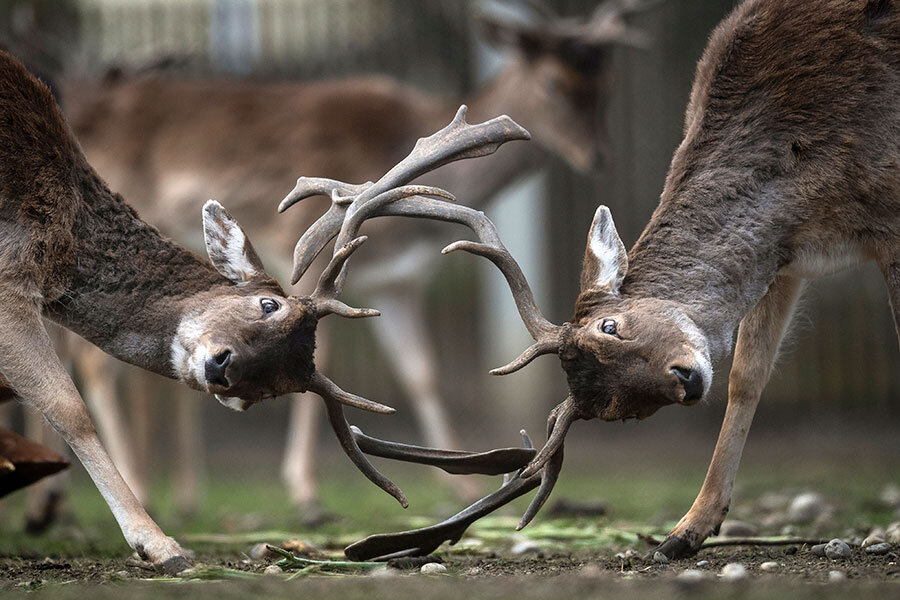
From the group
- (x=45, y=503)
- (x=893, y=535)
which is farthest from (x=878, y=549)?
(x=45, y=503)

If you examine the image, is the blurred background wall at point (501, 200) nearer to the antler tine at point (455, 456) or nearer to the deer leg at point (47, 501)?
the deer leg at point (47, 501)

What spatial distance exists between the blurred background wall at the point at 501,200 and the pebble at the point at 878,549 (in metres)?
6.67

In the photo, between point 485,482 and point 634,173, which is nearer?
point 485,482

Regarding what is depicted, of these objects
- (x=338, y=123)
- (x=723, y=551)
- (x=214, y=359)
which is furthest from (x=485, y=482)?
(x=214, y=359)

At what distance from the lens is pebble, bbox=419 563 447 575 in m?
4.46

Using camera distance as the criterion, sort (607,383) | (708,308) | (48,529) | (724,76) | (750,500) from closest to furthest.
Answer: (607,383) → (708,308) → (724,76) → (48,529) → (750,500)

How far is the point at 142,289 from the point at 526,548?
6.44 ft

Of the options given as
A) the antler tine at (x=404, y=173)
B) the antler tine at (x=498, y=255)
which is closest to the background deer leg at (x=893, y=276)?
the antler tine at (x=498, y=255)

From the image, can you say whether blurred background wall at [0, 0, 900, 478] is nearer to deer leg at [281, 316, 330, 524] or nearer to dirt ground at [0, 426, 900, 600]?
dirt ground at [0, 426, 900, 600]

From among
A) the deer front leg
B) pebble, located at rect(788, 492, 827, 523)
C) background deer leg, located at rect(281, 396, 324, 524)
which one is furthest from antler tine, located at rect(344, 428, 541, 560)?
background deer leg, located at rect(281, 396, 324, 524)

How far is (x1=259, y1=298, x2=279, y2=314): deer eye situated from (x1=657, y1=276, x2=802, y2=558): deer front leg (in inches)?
70.2

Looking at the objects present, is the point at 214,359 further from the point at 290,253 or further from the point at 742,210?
the point at 290,253

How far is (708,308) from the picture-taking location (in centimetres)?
487

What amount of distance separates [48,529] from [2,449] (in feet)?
5.13
